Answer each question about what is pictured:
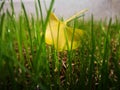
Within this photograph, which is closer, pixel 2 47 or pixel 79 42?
pixel 2 47

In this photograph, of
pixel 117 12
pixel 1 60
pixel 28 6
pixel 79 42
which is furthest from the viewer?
pixel 117 12

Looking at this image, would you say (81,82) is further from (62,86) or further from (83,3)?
(83,3)

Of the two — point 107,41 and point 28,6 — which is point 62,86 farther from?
point 28,6

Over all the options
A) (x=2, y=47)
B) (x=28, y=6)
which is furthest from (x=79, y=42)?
(x=28, y=6)

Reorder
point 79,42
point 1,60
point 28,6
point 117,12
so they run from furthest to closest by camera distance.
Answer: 1. point 117,12
2. point 28,6
3. point 79,42
4. point 1,60

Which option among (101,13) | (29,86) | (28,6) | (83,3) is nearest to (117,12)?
(101,13)

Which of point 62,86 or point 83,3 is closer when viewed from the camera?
point 62,86

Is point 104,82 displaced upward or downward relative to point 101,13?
downward

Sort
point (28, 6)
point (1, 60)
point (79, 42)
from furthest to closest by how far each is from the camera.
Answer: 1. point (28, 6)
2. point (79, 42)
3. point (1, 60)

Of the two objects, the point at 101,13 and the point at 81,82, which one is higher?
the point at 101,13
